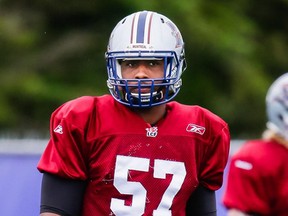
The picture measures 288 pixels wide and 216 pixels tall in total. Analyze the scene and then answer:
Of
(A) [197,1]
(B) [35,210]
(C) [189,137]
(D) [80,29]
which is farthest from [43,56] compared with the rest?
(C) [189,137]

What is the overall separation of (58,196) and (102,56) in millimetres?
9310

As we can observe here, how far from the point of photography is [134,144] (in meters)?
5.61

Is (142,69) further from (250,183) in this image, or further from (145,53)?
(250,183)

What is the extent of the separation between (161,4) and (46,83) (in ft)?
4.95

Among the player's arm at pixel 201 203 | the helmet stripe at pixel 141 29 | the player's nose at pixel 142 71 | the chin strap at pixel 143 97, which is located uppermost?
the helmet stripe at pixel 141 29

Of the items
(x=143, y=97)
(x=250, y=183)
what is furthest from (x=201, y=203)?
(x=250, y=183)

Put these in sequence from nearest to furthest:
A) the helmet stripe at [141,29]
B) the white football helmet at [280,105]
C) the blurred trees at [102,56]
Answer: the white football helmet at [280,105] < the helmet stripe at [141,29] < the blurred trees at [102,56]

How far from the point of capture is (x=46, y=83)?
14406mm

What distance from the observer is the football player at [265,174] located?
16.0 feet

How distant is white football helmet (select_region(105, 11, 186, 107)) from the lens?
18.4 feet

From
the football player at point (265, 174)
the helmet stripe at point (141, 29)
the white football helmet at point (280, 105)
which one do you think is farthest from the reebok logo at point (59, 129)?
the white football helmet at point (280, 105)

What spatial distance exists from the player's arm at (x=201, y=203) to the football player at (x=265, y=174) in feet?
2.84

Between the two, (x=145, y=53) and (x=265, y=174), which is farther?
(x=145, y=53)

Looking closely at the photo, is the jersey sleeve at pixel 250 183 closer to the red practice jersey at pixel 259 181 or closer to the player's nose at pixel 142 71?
the red practice jersey at pixel 259 181
